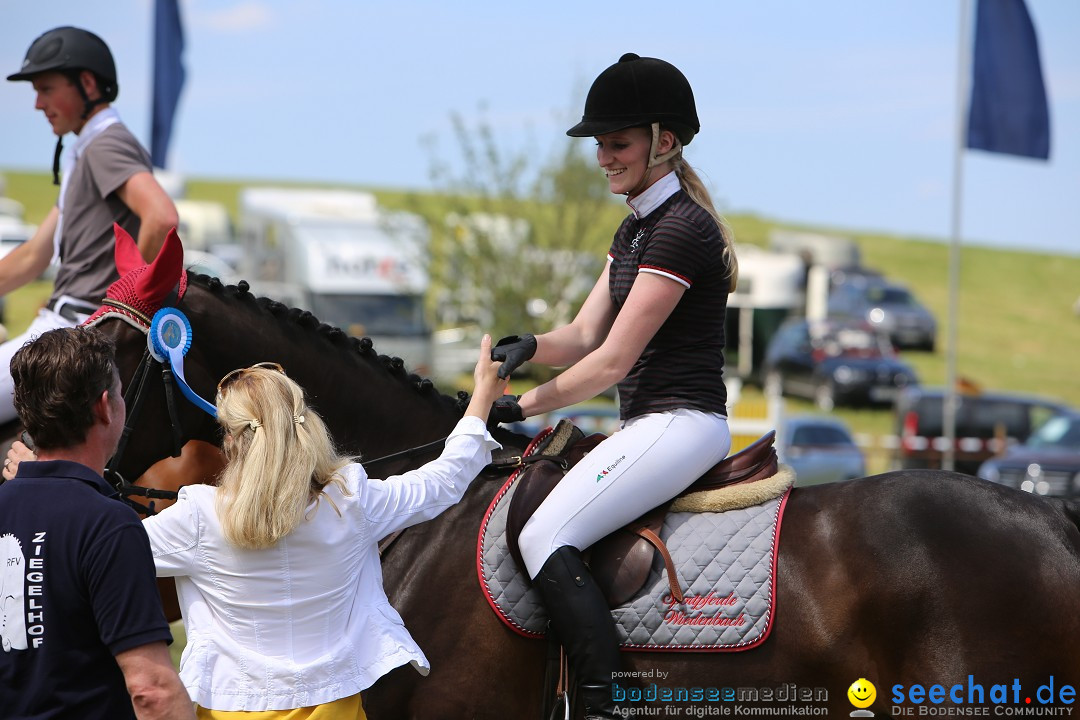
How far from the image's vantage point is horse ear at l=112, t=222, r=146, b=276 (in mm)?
3748

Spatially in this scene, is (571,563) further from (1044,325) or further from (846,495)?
(1044,325)

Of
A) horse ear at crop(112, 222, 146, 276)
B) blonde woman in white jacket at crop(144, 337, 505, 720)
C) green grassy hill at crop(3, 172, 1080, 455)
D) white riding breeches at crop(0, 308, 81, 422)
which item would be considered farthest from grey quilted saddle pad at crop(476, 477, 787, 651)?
green grassy hill at crop(3, 172, 1080, 455)

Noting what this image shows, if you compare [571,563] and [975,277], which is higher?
[571,563]

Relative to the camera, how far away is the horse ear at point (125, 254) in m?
3.75

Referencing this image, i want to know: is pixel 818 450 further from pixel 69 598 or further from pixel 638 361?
pixel 69 598

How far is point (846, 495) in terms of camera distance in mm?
3646

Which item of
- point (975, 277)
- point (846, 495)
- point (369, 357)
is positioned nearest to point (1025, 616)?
point (846, 495)

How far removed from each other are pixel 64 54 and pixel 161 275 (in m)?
1.59

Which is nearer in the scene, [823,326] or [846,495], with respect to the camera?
[846,495]

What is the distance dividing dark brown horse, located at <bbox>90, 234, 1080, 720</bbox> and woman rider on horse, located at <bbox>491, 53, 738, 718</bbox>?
0.25 meters

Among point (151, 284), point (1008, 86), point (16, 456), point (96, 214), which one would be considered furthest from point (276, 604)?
point (1008, 86)

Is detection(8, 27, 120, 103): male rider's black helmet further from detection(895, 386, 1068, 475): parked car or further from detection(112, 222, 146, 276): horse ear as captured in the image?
detection(895, 386, 1068, 475): parked car

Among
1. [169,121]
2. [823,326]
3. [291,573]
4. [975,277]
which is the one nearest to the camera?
[291,573]

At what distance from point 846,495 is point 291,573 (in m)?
1.84
